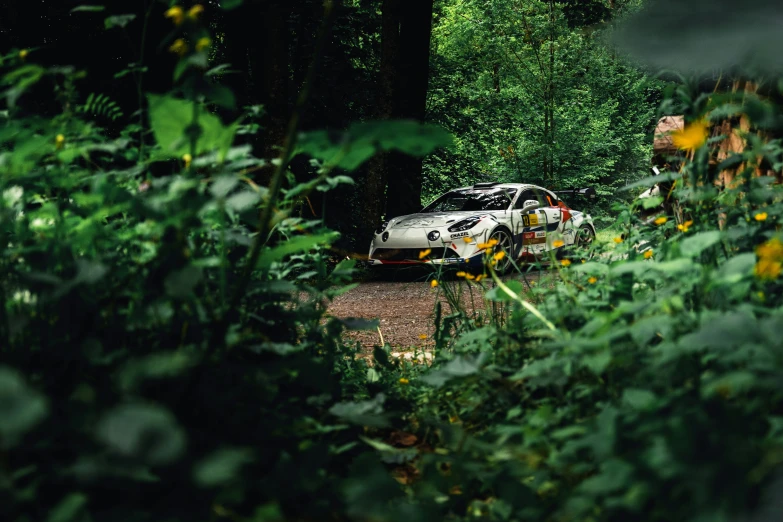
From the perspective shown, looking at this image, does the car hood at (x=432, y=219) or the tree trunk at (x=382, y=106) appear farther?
the tree trunk at (x=382, y=106)

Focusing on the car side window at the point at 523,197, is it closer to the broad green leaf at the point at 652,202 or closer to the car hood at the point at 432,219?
the car hood at the point at 432,219

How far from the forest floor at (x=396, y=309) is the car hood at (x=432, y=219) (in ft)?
2.56

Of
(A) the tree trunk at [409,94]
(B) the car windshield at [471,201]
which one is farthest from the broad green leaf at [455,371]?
(A) the tree trunk at [409,94]

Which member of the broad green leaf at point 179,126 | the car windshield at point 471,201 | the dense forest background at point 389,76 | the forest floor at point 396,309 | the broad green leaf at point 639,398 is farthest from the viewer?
the car windshield at point 471,201

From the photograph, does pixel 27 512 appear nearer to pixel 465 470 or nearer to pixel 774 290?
pixel 465 470

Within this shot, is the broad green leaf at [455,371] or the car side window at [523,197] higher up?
the broad green leaf at [455,371]

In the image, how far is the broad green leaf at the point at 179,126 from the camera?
5.12 feet

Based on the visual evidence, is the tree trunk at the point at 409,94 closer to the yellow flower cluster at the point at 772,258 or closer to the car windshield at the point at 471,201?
the car windshield at the point at 471,201

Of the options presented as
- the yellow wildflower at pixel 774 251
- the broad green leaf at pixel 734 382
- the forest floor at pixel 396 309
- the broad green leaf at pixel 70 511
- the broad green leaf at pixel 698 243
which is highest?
the yellow wildflower at pixel 774 251

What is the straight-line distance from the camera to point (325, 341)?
246 centimetres

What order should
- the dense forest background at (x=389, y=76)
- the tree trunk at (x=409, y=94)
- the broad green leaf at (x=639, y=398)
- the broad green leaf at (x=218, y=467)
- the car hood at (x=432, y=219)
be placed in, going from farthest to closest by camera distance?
the tree trunk at (x=409, y=94)
the dense forest background at (x=389, y=76)
the car hood at (x=432, y=219)
the broad green leaf at (x=639, y=398)
the broad green leaf at (x=218, y=467)

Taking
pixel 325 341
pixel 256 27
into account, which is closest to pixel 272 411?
pixel 325 341

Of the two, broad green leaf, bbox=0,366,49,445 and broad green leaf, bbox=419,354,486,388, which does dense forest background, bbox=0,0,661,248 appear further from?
broad green leaf, bbox=419,354,486,388

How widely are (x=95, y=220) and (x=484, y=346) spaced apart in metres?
1.58
